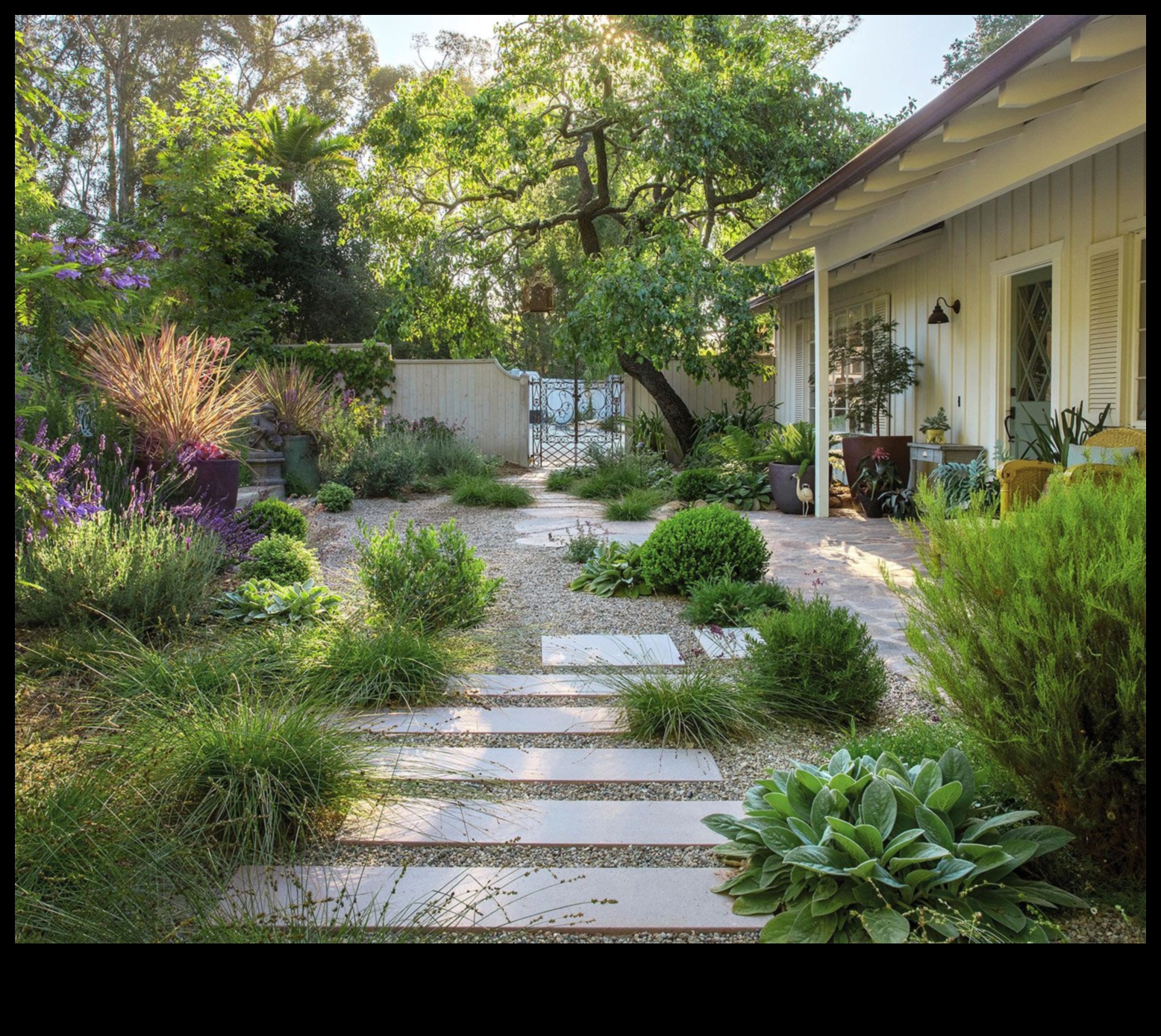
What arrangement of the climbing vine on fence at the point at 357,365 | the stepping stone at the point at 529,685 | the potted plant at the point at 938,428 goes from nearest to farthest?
the stepping stone at the point at 529,685
the potted plant at the point at 938,428
the climbing vine on fence at the point at 357,365

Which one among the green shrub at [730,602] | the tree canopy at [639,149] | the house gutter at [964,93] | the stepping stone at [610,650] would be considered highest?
the tree canopy at [639,149]

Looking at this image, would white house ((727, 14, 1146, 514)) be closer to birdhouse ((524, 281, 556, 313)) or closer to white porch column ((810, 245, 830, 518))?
white porch column ((810, 245, 830, 518))

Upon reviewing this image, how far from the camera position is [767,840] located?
234cm

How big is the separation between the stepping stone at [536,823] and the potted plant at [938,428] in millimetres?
6800

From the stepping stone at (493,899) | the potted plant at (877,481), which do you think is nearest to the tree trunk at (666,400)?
the potted plant at (877,481)

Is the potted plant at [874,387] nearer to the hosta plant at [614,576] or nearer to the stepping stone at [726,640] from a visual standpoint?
the hosta plant at [614,576]

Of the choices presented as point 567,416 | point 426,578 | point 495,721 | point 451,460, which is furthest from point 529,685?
point 567,416

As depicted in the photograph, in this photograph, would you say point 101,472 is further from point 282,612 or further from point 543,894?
point 543,894

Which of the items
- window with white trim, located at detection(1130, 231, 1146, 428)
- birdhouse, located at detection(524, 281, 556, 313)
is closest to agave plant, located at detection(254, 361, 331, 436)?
birdhouse, located at detection(524, 281, 556, 313)

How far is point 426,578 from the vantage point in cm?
476

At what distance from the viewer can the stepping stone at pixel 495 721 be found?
346 centimetres

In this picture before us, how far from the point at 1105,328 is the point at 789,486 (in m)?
3.62
